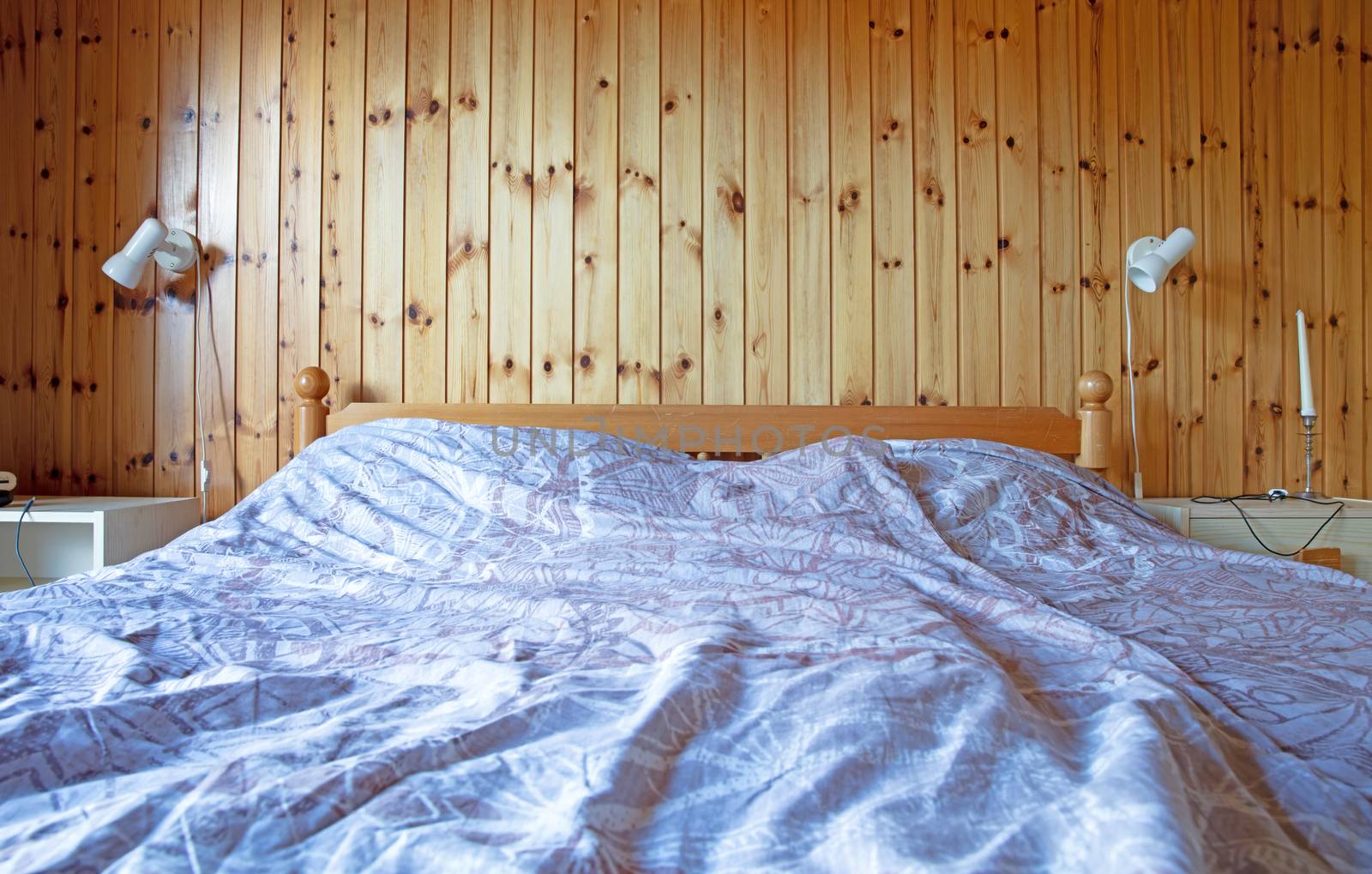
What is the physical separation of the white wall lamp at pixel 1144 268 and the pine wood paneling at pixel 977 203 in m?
0.34

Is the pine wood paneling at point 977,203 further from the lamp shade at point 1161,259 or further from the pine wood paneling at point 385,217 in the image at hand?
the pine wood paneling at point 385,217

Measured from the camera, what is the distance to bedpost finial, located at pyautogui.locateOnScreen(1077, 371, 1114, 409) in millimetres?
1939

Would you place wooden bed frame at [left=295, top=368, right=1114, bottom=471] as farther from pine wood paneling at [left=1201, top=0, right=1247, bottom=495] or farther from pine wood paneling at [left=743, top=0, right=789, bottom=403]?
pine wood paneling at [left=1201, top=0, right=1247, bottom=495]

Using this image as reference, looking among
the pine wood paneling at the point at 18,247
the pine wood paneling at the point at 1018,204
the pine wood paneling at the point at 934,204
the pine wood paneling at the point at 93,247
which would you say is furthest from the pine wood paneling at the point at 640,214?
the pine wood paneling at the point at 18,247

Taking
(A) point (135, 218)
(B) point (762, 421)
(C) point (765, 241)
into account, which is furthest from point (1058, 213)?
(A) point (135, 218)

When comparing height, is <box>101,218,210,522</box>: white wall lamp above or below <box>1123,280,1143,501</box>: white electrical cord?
above

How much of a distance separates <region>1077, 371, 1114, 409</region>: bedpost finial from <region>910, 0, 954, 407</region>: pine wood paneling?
130 millimetres

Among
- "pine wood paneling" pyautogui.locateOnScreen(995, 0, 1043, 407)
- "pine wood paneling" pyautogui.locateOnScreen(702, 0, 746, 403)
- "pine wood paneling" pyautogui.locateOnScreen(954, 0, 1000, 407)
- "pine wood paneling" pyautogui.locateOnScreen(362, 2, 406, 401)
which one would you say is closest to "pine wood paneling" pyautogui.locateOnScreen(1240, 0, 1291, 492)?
"pine wood paneling" pyautogui.locateOnScreen(995, 0, 1043, 407)

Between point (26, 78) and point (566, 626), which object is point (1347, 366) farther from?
point (26, 78)

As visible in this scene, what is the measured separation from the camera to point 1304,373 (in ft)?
6.52

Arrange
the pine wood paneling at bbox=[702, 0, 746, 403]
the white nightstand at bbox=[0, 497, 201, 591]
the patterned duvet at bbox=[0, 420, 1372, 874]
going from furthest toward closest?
the pine wood paneling at bbox=[702, 0, 746, 403]
the white nightstand at bbox=[0, 497, 201, 591]
the patterned duvet at bbox=[0, 420, 1372, 874]

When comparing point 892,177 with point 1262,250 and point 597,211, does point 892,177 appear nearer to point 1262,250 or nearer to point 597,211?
point 597,211

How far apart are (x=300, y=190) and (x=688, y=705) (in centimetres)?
206

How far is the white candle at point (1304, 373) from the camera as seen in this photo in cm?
198
